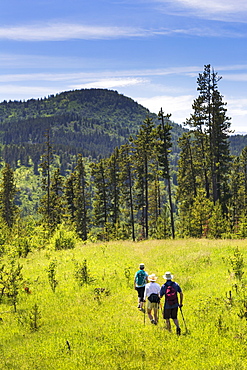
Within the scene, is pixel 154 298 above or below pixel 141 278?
below

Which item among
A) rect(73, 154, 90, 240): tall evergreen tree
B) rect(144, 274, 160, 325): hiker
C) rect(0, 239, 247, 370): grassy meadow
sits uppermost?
rect(73, 154, 90, 240): tall evergreen tree

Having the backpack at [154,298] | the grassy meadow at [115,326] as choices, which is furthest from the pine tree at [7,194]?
the backpack at [154,298]

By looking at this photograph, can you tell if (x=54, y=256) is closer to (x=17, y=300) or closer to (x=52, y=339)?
(x=17, y=300)

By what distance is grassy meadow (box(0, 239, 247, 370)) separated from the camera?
335 inches

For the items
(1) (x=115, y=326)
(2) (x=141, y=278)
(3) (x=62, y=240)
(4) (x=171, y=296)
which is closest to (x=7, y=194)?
(3) (x=62, y=240)

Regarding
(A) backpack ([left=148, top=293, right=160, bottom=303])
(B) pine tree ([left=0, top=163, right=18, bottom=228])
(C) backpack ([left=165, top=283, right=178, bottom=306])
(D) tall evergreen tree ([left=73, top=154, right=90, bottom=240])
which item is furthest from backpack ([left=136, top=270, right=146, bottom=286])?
(B) pine tree ([left=0, top=163, right=18, bottom=228])

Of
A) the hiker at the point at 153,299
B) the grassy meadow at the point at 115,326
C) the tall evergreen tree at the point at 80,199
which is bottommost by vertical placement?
the grassy meadow at the point at 115,326

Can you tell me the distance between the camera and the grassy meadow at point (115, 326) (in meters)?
8.50

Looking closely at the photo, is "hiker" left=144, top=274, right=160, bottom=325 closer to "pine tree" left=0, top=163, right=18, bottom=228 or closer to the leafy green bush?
the leafy green bush

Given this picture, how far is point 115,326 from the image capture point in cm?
1086

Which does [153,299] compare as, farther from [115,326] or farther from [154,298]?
[115,326]

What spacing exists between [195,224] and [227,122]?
13.6m

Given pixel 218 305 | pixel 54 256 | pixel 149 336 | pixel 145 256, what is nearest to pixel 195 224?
pixel 145 256

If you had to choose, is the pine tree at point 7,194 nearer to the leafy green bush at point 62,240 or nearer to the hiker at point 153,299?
the leafy green bush at point 62,240
